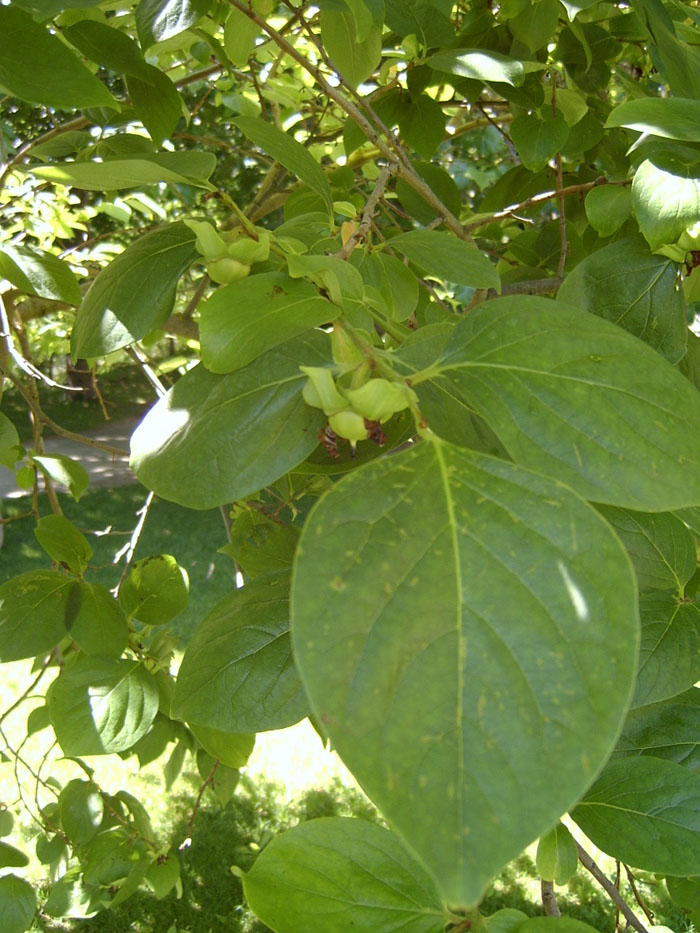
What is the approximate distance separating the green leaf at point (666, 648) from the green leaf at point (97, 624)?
31.6 inches

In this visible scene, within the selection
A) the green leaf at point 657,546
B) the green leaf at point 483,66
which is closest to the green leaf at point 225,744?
the green leaf at point 657,546

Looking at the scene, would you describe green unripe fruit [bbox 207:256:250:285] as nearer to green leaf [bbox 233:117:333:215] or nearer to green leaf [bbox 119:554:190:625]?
green leaf [bbox 233:117:333:215]

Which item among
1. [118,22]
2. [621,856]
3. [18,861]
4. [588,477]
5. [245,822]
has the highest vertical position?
[118,22]

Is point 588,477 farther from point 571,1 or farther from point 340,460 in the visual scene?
point 571,1

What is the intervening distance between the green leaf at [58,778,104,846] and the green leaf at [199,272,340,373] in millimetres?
1360

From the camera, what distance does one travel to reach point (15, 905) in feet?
5.08

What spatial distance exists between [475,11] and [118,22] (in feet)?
2.47

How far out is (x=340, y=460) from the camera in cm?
74

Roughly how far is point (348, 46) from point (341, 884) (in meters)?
1.13

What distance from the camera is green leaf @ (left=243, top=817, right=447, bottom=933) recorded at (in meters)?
0.73

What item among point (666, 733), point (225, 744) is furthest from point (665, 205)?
point (225, 744)

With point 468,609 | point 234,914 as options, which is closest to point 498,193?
point 468,609

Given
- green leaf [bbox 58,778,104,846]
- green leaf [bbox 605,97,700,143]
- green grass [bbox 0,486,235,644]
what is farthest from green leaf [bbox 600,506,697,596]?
green grass [bbox 0,486,235,644]

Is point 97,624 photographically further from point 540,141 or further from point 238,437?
point 540,141
